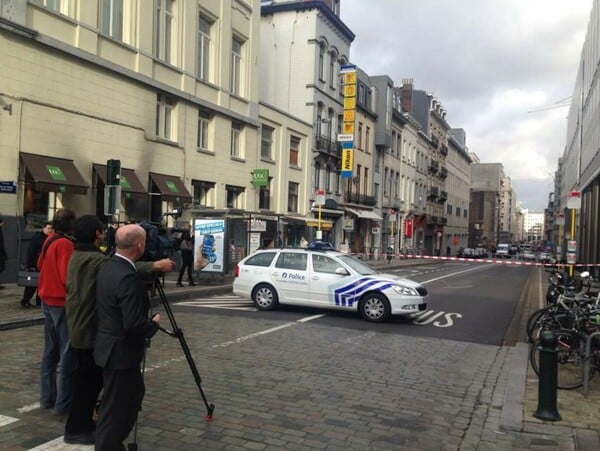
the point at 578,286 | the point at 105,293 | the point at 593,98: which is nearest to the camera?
the point at 105,293

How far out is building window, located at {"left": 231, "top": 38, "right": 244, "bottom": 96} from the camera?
85.6 feet

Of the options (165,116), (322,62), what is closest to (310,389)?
(165,116)

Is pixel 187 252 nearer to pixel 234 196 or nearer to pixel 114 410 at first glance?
pixel 234 196

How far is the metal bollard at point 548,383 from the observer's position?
5379 mm

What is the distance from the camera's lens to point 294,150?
3297 cm

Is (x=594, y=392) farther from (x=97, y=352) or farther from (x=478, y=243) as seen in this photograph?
(x=478, y=243)

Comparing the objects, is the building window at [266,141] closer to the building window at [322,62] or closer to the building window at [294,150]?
the building window at [294,150]

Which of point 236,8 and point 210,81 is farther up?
point 236,8

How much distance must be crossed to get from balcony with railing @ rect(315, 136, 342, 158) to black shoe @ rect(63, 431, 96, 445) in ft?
102

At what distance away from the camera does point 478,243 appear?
111m

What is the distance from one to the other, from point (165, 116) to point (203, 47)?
14.3 feet

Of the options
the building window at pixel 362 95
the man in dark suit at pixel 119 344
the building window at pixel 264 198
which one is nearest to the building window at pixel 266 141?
the building window at pixel 264 198

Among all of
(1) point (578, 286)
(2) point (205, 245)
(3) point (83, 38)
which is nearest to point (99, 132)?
(3) point (83, 38)

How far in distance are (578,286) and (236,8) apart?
68.2 ft
